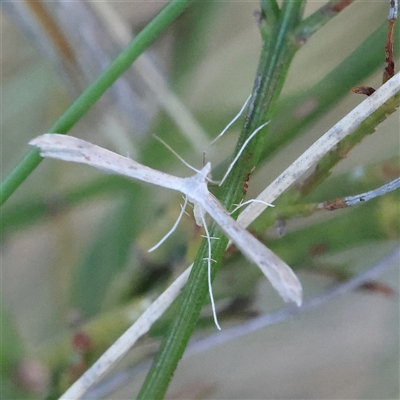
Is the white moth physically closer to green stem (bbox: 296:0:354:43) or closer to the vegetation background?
green stem (bbox: 296:0:354:43)

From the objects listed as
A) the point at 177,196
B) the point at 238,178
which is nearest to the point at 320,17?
the point at 238,178

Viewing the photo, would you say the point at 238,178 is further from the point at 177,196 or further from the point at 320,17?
the point at 177,196

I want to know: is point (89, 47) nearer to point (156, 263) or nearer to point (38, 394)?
point (156, 263)

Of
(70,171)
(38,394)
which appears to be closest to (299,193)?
(38,394)

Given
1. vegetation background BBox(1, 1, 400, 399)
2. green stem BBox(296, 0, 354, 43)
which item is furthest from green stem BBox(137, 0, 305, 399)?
vegetation background BBox(1, 1, 400, 399)

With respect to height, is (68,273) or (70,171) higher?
(70,171)

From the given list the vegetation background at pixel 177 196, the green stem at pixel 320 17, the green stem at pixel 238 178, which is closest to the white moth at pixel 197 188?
the green stem at pixel 238 178

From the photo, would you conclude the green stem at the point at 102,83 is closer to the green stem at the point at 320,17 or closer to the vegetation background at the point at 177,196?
the green stem at the point at 320,17
